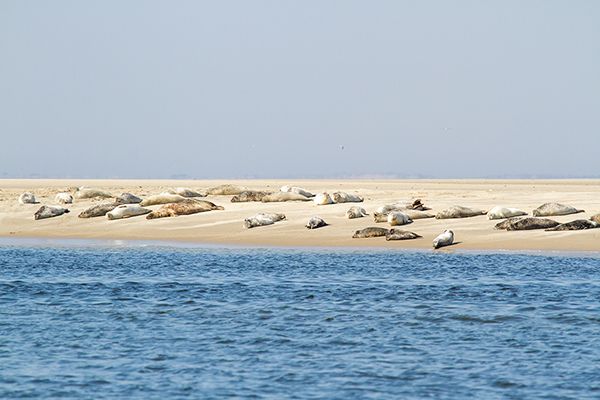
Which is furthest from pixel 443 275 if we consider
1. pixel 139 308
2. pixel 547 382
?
pixel 547 382

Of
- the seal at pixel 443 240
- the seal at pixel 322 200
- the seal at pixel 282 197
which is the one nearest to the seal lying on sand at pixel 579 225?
the seal at pixel 443 240

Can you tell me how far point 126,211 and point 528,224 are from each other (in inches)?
449

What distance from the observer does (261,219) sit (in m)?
26.2

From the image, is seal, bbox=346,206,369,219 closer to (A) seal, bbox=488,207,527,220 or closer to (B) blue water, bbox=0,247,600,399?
(A) seal, bbox=488,207,527,220

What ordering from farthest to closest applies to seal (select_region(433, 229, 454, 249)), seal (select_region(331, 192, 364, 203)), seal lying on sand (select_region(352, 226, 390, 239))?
seal (select_region(331, 192, 364, 203)) → seal lying on sand (select_region(352, 226, 390, 239)) → seal (select_region(433, 229, 454, 249))

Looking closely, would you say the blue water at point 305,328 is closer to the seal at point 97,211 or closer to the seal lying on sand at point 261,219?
the seal lying on sand at point 261,219

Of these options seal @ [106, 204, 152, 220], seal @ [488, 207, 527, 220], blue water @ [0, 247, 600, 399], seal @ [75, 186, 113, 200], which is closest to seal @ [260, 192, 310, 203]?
seal @ [106, 204, 152, 220]

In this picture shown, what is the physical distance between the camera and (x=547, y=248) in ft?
71.4

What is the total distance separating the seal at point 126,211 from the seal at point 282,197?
3747 millimetres

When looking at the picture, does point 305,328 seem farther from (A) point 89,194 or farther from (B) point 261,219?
(A) point 89,194

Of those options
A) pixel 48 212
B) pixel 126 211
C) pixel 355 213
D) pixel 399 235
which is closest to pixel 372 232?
pixel 399 235

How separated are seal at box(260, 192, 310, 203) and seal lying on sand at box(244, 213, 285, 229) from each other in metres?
3.92

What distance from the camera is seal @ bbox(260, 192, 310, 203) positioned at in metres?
30.9

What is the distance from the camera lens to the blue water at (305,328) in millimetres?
10230
